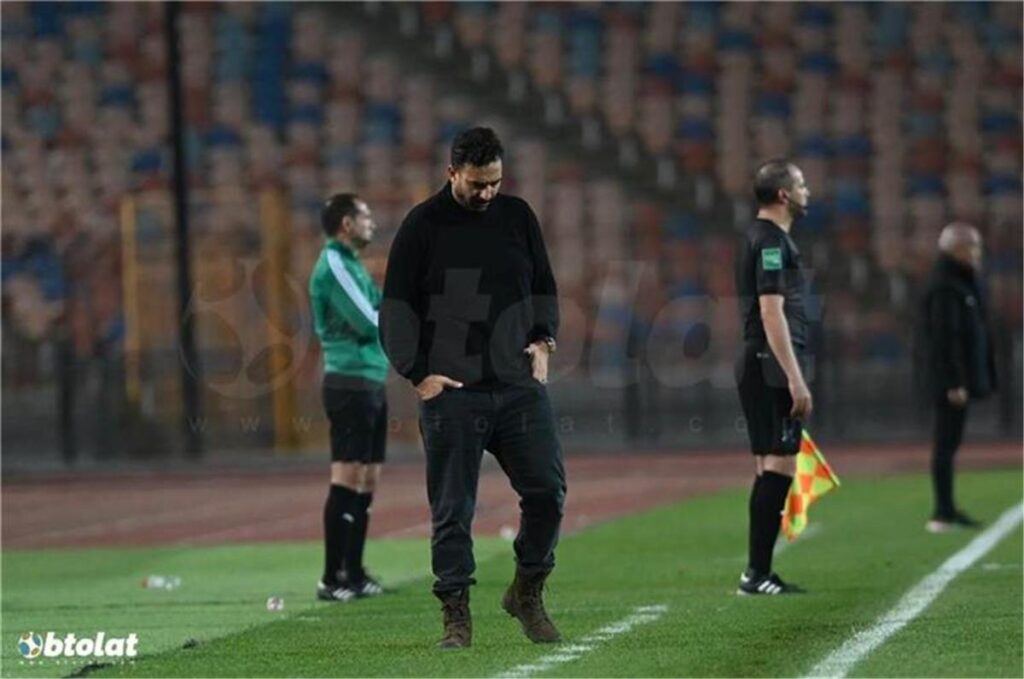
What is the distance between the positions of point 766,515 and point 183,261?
16.1 meters

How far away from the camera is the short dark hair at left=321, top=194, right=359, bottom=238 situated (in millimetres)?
13062

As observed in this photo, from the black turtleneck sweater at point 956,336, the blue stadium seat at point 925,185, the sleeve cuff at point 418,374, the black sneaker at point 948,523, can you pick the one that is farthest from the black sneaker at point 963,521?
the blue stadium seat at point 925,185

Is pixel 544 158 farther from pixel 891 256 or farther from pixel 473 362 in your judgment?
pixel 473 362

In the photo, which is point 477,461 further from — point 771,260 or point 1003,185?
point 1003,185

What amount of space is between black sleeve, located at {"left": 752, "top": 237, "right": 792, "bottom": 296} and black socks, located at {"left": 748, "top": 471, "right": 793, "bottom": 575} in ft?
A: 3.02

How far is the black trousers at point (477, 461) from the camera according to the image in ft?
33.7

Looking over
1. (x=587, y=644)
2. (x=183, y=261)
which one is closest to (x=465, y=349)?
(x=587, y=644)

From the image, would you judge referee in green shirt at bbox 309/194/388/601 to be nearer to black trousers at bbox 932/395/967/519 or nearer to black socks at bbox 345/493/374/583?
black socks at bbox 345/493/374/583

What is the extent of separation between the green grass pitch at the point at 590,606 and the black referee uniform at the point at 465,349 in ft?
1.92

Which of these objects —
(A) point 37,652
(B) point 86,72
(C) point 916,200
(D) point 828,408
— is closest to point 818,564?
(A) point 37,652

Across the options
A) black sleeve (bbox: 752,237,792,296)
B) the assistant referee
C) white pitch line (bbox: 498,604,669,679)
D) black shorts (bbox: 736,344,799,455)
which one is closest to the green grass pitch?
white pitch line (bbox: 498,604,669,679)

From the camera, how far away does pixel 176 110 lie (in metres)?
28.0

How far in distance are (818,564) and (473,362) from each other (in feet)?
14.5

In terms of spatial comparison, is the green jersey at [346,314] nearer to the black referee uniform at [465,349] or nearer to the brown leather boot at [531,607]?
the black referee uniform at [465,349]
